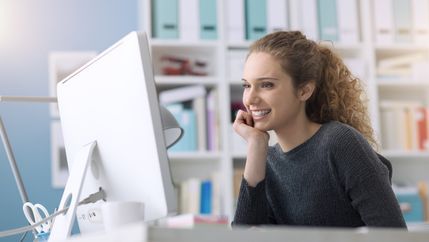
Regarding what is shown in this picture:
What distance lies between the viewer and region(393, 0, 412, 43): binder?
338 centimetres

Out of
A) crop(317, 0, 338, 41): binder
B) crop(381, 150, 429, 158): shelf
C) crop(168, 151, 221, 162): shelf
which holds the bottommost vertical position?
crop(381, 150, 429, 158): shelf

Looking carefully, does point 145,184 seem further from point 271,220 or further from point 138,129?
point 271,220

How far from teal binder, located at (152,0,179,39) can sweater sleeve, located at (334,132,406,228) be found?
1.73 meters

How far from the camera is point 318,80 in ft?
6.14

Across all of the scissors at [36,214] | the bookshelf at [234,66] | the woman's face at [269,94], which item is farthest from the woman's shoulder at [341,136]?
the bookshelf at [234,66]

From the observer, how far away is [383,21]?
3379mm

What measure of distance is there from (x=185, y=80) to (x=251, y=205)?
1.58 meters

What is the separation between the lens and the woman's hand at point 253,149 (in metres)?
1.71

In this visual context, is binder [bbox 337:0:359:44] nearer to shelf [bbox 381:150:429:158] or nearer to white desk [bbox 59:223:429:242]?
shelf [bbox 381:150:429:158]

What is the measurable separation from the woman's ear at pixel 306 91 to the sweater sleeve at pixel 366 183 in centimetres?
23

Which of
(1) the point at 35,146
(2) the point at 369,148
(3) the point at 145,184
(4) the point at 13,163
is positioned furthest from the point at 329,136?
(1) the point at 35,146

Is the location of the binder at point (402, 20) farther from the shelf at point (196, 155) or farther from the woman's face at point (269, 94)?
the woman's face at point (269, 94)

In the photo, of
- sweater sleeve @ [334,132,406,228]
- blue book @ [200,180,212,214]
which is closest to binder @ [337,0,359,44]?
blue book @ [200,180,212,214]

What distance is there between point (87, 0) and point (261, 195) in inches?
85.3
